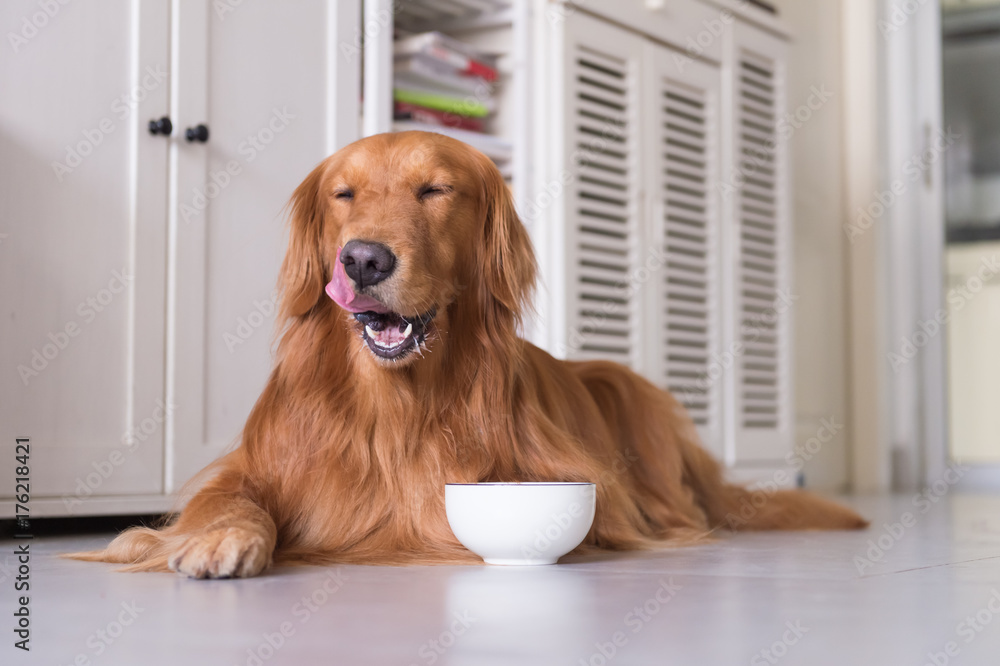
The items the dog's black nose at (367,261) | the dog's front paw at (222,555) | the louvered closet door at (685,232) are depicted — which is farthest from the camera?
the louvered closet door at (685,232)

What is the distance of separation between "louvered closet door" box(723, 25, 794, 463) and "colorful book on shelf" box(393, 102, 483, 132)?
1.27 m

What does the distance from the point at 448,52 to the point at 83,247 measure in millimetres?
1286

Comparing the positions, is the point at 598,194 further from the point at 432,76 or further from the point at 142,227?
the point at 142,227

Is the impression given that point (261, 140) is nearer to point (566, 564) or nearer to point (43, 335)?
point (43, 335)

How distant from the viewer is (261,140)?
9.02 feet

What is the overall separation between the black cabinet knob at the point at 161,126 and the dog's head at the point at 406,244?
0.75m

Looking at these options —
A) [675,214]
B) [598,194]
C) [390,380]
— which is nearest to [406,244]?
[390,380]

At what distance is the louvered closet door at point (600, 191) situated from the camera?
135 inches

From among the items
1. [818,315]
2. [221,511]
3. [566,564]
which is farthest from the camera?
[818,315]

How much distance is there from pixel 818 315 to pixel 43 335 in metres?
3.95

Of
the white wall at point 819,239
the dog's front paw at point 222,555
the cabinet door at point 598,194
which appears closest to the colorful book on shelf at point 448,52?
the cabinet door at point 598,194

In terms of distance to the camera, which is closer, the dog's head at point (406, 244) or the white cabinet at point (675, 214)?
the dog's head at point (406, 244)

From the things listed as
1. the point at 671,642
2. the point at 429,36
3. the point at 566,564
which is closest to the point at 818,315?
the point at 429,36

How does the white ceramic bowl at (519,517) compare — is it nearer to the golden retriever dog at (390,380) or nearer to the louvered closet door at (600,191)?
the golden retriever dog at (390,380)
